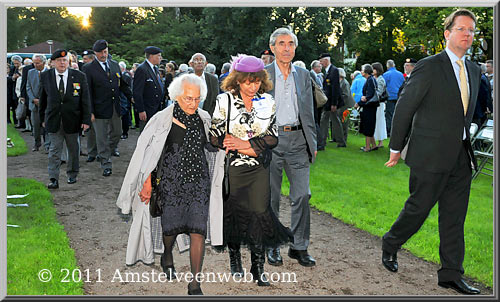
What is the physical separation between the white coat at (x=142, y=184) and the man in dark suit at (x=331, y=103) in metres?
8.59

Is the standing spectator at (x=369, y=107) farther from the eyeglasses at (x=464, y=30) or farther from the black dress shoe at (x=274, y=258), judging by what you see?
the eyeglasses at (x=464, y=30)

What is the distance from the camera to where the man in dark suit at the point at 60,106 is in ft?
27.1

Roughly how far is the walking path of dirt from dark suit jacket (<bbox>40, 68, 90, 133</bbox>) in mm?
1362

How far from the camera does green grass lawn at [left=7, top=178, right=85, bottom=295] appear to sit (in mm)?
4441

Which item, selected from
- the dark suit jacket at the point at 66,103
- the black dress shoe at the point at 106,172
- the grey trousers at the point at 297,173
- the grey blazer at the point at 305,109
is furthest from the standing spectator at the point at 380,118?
the grey trousers at the point at 297,173

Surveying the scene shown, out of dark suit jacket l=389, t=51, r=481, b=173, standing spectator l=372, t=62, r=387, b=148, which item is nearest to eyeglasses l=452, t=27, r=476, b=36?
dark suit jacket l=389, t=51, r=481, b=173

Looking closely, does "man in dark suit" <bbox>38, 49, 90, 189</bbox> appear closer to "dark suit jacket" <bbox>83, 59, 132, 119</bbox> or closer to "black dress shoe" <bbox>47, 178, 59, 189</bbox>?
"black dress shoe" <bbox>47, 178, 59, 189</bbox>

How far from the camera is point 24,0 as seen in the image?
3.95 meters

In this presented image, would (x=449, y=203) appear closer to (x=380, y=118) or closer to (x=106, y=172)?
(x=106, y=172)

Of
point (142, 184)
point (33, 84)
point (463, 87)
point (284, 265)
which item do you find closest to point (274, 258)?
point (284, 265)

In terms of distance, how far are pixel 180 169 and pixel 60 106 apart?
4.70 meters

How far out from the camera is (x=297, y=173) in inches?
203
